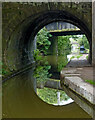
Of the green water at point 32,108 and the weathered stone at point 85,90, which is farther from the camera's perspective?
the green water at point 32,108

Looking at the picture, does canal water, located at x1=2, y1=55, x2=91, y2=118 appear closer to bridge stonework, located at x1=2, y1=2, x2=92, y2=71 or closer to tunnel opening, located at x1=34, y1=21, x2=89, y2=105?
tunnel opening, located at x1=34, y1=21, x2=89, y2=105

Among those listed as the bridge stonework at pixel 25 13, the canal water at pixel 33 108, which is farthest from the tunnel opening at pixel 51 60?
the bridge stonework at pixel 25 13

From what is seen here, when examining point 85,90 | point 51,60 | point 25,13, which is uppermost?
point 25,13

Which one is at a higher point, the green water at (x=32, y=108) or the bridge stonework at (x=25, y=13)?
the bridge stonework at (x=25, y=13)

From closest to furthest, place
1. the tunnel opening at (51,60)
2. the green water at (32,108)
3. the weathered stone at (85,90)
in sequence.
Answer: the weathered stone at (85,90)
the green water at (32,108)
the tunnel opening at (51,60)

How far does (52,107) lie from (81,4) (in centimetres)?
476

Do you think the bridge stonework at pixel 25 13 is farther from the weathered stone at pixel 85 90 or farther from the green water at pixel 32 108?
the weathered stone at pixel 85 90

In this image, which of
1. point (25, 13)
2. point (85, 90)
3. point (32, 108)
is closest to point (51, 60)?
point (25, 13)

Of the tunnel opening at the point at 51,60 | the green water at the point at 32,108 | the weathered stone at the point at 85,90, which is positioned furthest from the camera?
the tunnel opening at the point at 51,60

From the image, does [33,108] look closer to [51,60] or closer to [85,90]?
[85,90]

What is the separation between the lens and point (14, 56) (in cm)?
952

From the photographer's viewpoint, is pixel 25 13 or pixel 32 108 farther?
pixel 25 13

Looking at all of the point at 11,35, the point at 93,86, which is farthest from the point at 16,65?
the point at 93,86

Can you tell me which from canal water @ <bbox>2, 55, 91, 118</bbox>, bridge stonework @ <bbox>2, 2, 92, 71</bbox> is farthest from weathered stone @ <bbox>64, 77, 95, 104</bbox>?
bridge stonework @ <bbox>2, 2, 92, 71</bbox>
